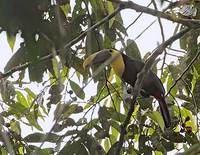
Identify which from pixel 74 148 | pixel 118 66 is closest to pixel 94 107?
pixel 74 148

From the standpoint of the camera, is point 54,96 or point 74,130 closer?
point 74,130

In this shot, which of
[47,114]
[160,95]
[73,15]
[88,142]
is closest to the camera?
[88,142]

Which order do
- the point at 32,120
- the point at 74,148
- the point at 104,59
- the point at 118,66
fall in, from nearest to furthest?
the point at 74,148 < the point at 32,120 < the point at 104,59 < the point at 118,66

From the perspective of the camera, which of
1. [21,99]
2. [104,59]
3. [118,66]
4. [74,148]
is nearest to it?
[74,148]

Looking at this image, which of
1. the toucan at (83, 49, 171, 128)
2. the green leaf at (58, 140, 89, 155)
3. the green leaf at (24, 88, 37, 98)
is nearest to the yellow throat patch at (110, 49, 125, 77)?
the toucan at (83, 49, 171, 128)

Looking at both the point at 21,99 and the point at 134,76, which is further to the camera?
the point at 134,76

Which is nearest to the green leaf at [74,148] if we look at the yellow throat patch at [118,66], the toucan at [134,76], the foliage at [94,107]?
the foliage at [94,107]

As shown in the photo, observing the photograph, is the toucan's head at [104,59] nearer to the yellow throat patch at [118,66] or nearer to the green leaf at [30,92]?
the yellow throat patch at [118,66]

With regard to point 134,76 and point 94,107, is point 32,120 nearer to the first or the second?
point 94,107

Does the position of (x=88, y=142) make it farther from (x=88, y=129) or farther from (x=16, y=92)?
(x=16, y=92)

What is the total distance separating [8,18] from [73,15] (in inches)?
52.7

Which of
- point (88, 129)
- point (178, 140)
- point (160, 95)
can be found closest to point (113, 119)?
point (88, 129)

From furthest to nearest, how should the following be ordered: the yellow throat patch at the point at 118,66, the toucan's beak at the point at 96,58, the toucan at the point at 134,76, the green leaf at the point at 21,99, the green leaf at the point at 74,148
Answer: the yellow throat patch at the point at 118,66
the toucan at the point at 134,76
the green leaf at the point at 21,99
the toucan's beak at the point at 96,58
the green leaf at the point at 74,148

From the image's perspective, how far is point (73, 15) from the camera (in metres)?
1.59
